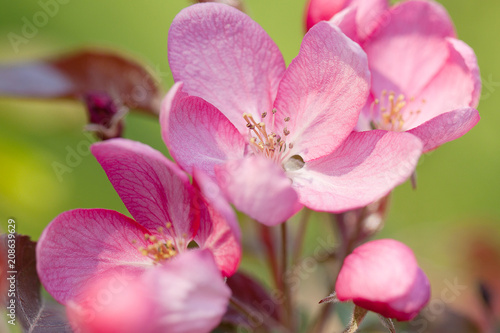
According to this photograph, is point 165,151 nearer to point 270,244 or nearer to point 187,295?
point 270,244

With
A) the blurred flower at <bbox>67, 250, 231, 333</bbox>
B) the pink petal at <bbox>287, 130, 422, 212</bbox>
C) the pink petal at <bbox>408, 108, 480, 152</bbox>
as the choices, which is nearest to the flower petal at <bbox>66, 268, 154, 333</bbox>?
the blurred flower at <bbox>67, 250, 231, 333</bbox>

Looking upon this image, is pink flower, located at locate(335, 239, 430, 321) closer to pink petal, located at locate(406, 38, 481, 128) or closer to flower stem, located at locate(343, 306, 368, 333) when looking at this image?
flower stem, located at locate(343, 306, 368, 333)

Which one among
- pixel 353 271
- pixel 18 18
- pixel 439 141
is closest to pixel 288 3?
pixel 18 18

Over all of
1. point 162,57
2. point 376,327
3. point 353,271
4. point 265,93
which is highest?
point 265,93

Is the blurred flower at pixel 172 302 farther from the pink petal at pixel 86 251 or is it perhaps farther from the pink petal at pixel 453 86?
the pink petal at pixel 453 86

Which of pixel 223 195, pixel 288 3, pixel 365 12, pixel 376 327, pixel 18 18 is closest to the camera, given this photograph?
pixel 223 195

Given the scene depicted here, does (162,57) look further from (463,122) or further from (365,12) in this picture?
(463,122)
